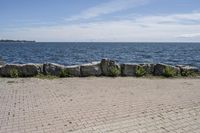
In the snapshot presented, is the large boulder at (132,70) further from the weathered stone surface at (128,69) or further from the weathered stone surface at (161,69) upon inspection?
the weathered stone surface at (161,69)

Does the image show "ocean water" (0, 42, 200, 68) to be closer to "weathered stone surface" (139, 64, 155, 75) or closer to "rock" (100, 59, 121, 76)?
"weathered stone surface" (139, 64, 155, 75)

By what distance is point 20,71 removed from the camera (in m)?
12.2

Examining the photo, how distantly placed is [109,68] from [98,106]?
218 inches

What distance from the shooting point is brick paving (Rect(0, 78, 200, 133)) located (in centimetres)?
576

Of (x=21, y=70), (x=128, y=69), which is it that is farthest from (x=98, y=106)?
(x=21, y=70)

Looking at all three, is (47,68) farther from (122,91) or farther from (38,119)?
(38,119)

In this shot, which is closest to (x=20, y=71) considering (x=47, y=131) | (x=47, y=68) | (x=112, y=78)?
(x=47, y=68)

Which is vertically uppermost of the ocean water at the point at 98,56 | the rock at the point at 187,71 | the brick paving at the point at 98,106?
the rock at the point at 187,71

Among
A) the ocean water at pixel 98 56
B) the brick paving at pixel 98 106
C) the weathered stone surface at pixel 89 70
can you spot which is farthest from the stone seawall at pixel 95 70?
the ocean water at pixel 98 56

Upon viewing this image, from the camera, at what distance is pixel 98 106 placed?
7.30m

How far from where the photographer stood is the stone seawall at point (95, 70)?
12180 mm

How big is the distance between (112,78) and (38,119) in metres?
6.19

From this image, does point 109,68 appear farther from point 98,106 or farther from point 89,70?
point 98,106

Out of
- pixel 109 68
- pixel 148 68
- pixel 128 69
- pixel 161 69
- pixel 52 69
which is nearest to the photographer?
pixel 52 69
